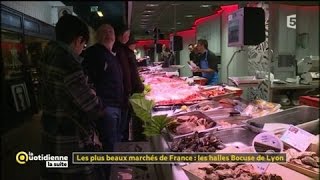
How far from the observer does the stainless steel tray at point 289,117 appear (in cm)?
209

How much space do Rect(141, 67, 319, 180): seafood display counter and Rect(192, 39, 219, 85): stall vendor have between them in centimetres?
17

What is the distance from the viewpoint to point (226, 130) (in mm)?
2057

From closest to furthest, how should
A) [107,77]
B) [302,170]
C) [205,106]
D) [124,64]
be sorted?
[302,170]
[107,77]
[205,106]
[124,64]

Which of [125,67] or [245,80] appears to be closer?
[245,80]

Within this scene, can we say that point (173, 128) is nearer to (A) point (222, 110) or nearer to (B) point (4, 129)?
(A) point (222, 110)

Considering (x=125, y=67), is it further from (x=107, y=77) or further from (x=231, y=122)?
(x=231, y=122)

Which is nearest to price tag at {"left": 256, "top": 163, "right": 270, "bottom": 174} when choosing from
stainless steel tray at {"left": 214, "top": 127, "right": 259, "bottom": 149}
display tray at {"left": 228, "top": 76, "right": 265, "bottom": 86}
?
stainless steel tray at {"left": 214, "top": 127, "right": 259, "bottom": 149}

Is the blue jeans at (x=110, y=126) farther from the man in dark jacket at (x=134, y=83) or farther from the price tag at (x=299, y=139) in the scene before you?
the price tag at (x=299, y=139)

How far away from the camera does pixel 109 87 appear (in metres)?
2.67

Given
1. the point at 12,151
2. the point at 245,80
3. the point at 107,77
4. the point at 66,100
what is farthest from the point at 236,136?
the point at 12,151

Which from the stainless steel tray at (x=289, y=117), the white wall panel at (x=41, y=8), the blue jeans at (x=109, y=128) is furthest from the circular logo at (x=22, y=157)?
the stainless steel tray at (x=289, y=117)

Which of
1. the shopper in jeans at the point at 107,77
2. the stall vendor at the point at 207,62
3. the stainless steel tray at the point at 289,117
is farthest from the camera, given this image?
the stall vendor at the point at 207,62

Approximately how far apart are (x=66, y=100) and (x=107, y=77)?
Answer: 98 centimetres

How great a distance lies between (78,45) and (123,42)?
1354 mm
